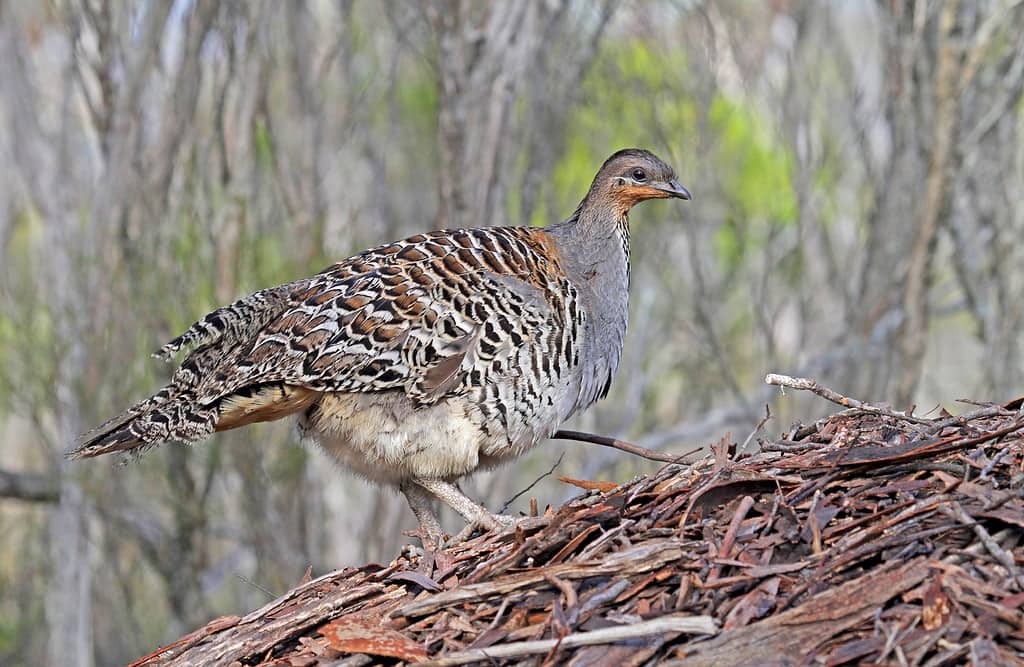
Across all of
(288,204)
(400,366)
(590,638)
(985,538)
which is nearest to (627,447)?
(400,366)

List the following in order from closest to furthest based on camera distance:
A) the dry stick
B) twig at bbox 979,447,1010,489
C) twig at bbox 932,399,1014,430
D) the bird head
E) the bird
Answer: the dry stick → twig at bbox 979,447,1010,489 → twig at bbox 932,399,1014,430 → the bird → the bird head

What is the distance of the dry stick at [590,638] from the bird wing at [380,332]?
2.00 m

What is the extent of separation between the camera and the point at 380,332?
15.6 feet

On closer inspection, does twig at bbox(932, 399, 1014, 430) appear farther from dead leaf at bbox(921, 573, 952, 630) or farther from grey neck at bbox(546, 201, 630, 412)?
grey neck at bbox(546, 201, 630, 412)

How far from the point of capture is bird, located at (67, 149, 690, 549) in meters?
4.66

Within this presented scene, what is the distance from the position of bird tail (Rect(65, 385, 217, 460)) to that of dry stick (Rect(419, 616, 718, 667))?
208cm

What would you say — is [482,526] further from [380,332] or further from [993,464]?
[993,464]

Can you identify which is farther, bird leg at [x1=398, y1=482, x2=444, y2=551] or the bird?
bird leg at [x1=398, y1=482, x2=444, y2=551]

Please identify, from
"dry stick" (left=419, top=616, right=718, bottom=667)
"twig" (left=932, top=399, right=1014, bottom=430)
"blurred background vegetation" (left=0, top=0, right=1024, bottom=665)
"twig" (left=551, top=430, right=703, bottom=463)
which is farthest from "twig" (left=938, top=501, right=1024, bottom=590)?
"blurred background vegetation" (left=0, top=0, right=1024, bottom=665)

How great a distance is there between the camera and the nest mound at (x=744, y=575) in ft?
8.71

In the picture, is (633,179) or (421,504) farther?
(633,179)

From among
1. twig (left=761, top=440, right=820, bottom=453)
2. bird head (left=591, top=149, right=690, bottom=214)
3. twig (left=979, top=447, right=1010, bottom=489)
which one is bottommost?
twig (left=979, top=447, right=1010, bottom=489)

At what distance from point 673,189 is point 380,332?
65.0 inches

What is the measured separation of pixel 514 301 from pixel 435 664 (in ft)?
7.55
